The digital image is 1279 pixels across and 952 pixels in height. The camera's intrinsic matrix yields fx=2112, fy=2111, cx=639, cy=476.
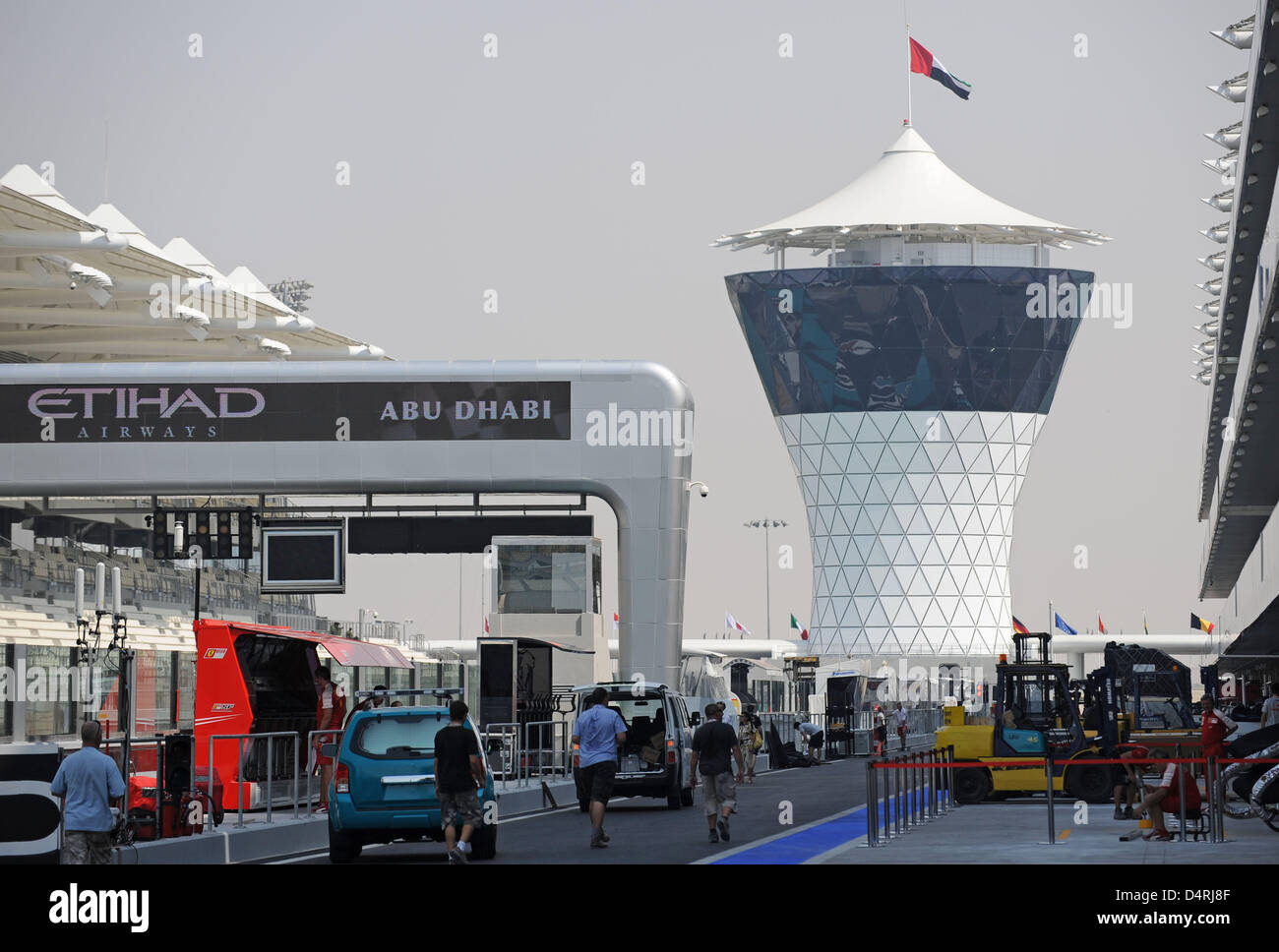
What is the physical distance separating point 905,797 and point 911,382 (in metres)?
111

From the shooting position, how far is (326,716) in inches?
1105

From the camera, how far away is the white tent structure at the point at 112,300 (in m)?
45.7

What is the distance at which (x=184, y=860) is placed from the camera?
21984 mm

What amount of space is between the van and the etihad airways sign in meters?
12.8

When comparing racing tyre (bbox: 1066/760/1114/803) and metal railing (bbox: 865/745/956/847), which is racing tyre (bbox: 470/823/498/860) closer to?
metal railing (bbox: 865/745/956/847)

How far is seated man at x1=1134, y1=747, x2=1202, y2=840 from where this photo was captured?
75.2 feet

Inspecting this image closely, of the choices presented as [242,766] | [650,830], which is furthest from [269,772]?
[650,830]

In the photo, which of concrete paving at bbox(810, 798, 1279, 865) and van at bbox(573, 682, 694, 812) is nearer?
concrete paving at bbox(810, 798, 1279, 865)

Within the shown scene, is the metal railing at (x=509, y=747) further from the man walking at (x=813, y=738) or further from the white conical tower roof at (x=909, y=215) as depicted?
the white conical tower roof at (x=909, y=215)

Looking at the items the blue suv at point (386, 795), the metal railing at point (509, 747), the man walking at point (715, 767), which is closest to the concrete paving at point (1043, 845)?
the man walking at point (715, 767)

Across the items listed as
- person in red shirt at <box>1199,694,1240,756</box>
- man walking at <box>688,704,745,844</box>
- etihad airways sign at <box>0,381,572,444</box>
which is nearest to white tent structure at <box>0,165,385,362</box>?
etihad airways sign at <box>0,381,572,444</box>
